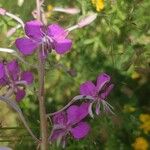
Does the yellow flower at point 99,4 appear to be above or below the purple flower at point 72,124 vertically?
below

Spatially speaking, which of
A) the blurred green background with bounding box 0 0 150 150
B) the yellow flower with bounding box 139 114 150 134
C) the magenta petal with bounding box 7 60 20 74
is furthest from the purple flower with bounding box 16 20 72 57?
the yellow flower with bounding box 139 114 150 134

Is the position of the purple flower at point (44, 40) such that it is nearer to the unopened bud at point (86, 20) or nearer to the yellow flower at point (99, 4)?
the unopened bud at point (86, 20)

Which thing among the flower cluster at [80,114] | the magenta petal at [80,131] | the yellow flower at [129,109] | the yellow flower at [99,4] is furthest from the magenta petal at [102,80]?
the yellow flower at [99,4]

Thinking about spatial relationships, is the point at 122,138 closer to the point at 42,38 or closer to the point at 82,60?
the point at 82,60

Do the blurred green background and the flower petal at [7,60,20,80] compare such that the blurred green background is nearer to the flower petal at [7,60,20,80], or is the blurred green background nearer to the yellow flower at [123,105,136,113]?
the yellow flower at [123,105,136,113]

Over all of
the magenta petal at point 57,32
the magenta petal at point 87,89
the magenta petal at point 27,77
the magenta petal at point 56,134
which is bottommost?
the magenta petal at point 56,134

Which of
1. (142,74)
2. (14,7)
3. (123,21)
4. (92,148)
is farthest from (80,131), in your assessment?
(14,7)
